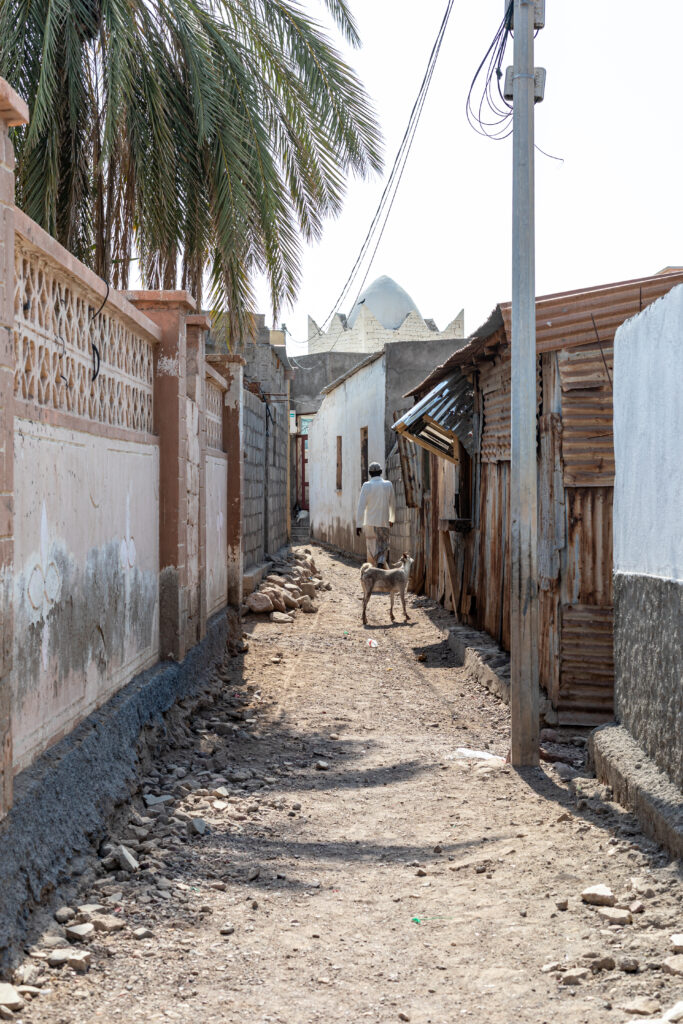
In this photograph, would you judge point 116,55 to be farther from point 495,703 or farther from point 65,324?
point 495,703

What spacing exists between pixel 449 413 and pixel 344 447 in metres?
11.9

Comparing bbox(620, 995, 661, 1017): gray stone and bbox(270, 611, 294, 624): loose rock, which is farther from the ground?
bbox(620, 995, 661, 1017): gray stone

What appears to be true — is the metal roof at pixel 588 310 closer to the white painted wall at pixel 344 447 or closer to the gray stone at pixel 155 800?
the gray stone at pixel 155 800

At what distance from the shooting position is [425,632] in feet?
36.4

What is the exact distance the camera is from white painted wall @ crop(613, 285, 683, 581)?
383 cm

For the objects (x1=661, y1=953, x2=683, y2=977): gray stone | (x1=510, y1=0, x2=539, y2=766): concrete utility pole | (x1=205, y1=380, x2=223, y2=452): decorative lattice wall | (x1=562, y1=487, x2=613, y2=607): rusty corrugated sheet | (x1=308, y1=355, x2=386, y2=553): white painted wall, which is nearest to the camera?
(x1=661, y1=953, x2=683, y2=977): gray stone

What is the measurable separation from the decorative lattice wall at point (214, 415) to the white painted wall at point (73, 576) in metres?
2.79

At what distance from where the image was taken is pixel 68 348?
414cm

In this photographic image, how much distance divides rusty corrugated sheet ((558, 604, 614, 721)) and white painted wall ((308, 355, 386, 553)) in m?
11.5

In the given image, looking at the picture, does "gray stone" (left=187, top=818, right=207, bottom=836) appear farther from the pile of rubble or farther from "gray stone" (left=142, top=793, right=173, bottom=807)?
the pile of rubble

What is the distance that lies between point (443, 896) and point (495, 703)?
3.83 m

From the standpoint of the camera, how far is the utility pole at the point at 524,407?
17.9 ft

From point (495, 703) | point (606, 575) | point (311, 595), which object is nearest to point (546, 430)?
point (606, 575)

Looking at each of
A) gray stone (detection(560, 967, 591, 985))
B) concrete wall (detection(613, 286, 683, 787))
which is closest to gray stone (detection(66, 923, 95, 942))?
gray stone (detection(560, 967, 591, 985))
